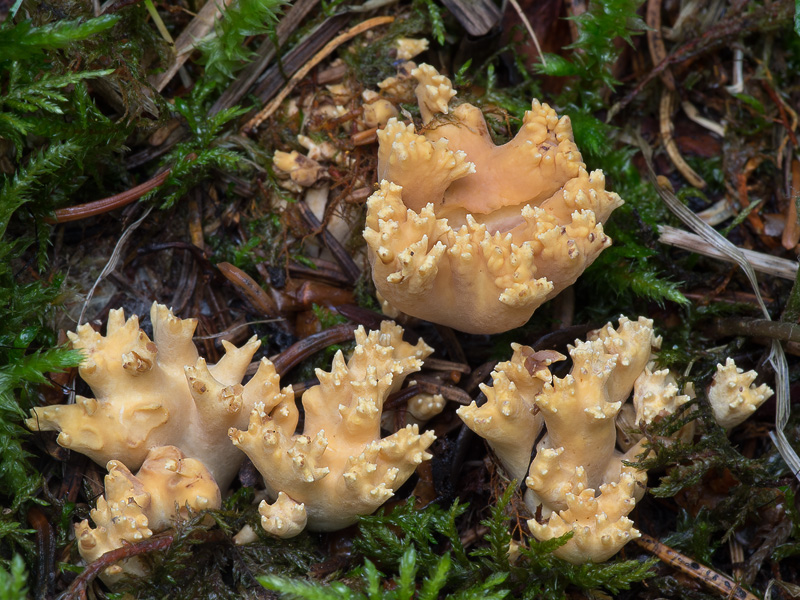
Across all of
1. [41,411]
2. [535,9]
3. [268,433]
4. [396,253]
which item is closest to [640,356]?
[396,253]

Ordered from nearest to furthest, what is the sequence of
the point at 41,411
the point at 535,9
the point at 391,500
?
the point at 41,411 < the point at 391,500 < the point at 535,9

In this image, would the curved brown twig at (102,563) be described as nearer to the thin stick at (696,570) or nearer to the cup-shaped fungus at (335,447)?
the cup-shaped fungus at (335,447)

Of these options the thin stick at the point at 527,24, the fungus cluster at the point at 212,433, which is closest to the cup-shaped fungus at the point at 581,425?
the fungus cluster at the point at 212,433

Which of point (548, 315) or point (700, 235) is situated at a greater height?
point (700, 235)

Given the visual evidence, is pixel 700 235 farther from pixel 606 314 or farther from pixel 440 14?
pixel 440 14

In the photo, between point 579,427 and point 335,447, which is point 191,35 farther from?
point 579,427

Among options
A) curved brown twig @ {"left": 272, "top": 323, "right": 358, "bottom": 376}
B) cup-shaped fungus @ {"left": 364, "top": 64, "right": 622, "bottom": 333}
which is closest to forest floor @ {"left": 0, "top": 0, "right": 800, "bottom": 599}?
curved brown twig @ {"left": 272, "top": 323, "right": 358, "bottom": 376}
